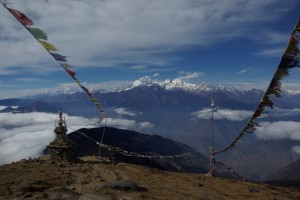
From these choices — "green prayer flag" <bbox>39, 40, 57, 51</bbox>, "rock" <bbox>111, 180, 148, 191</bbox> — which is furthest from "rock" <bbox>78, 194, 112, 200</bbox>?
"green prayer flag" <bbox>39, 40, 57, 51</bbox>

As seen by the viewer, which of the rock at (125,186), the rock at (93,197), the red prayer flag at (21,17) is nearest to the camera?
the red prayer flag at (21,17)

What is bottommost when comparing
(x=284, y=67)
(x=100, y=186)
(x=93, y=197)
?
(x=100, y=186)

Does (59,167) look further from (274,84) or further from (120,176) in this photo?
(274,84)

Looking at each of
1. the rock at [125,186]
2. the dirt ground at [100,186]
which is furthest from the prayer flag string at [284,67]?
the rock at [125,186]

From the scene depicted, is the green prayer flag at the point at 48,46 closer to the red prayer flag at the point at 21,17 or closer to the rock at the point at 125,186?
the red prayer flag at the point at 21,17

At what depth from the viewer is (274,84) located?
19875 mm

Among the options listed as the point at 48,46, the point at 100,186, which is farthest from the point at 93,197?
the point at 48,46

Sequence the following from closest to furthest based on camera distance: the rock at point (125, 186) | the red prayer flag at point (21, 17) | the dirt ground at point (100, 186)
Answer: the red prayer flag at point (21, 17) < the dirt ground at point (100, 186) < the rock at point (125, 186)

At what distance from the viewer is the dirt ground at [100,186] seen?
23.2 m

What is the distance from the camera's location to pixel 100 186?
2531cm

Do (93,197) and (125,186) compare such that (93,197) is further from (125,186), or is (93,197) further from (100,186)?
(125,186)

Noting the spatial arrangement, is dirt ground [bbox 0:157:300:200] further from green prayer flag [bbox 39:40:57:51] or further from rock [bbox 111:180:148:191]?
green prayer flag [bbox 39:40:57:51]

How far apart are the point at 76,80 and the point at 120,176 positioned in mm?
19503

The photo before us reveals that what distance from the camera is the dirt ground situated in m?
23.2
